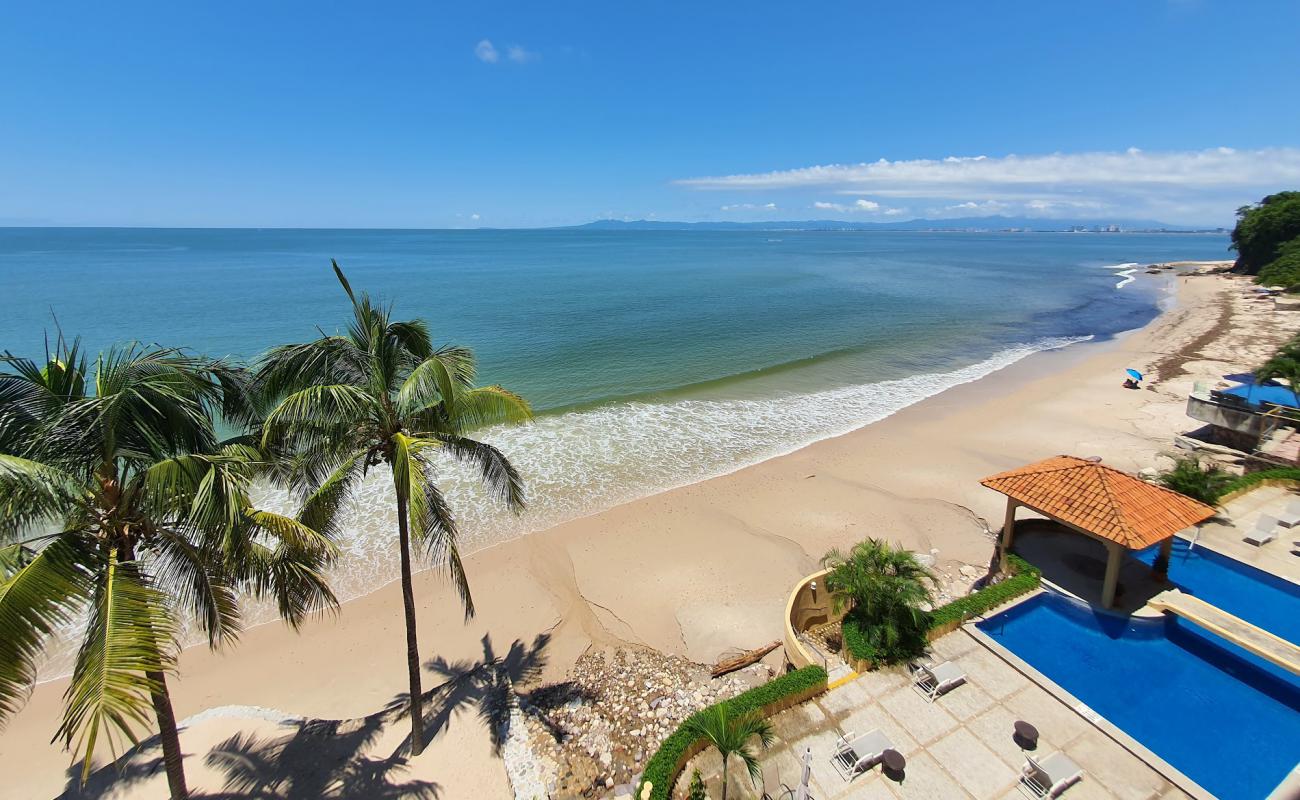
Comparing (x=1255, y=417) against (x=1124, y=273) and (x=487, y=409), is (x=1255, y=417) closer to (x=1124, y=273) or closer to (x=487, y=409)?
(x=487, y=409)

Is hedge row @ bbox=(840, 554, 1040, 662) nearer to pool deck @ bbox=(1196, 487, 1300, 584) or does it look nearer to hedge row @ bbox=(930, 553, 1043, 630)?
hedge row @ bbox=(930, 553, 1043, 630)

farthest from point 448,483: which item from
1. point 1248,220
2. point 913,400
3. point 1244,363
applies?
point 1248,220

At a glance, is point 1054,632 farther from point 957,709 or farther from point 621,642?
point 621,642

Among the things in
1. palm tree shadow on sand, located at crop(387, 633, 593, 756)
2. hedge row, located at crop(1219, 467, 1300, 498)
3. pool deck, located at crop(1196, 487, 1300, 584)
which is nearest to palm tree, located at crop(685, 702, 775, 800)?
palm tree shadow on sand, located at crop(387, 633, 593, 756)

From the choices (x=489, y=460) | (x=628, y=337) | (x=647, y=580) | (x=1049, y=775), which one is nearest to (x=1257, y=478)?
(x=1049, y=775)

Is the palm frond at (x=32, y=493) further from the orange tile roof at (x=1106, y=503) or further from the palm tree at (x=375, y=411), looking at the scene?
the orange tile roof at (x=1106, y=503)

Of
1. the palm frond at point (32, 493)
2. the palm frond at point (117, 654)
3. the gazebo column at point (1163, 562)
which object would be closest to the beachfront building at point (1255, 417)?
the gazebo column at point (1163, 562)
